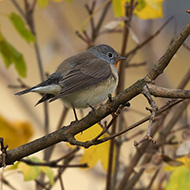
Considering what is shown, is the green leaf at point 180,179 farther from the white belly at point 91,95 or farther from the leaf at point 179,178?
the white belly at point 91,95

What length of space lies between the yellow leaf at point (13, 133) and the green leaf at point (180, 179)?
1.12 meters

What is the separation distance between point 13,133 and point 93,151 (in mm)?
699

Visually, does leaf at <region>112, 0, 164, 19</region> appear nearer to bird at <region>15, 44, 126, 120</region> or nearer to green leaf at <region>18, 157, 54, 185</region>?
bird at <region>15, 44, 126, 120</region>

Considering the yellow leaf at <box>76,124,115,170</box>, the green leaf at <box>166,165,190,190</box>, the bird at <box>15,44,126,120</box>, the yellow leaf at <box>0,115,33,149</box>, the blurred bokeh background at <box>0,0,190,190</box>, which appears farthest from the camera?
the blurred bokeh background at <box>0,0,190,190</box>

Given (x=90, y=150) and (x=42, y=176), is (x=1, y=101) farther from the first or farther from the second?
(x=90, y=150)

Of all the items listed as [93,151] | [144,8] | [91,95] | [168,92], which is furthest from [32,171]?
[144,8]

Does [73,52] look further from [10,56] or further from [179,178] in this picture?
[179,178]

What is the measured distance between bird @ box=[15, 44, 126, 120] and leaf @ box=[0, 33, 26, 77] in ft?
0.46

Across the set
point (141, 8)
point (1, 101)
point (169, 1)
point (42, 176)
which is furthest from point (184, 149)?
point (1, 101)

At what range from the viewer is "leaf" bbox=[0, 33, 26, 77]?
2025 mm

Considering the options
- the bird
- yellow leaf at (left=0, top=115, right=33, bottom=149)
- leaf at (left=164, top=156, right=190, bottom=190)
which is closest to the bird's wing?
the bird

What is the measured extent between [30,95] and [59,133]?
541 centimetres

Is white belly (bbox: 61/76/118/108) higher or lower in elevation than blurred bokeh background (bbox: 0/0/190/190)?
lower

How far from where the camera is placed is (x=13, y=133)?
8.22 feet
